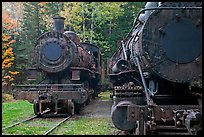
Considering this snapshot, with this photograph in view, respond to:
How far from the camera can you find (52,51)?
43.5 ft

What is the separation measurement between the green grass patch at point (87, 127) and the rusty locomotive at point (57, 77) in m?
1.17

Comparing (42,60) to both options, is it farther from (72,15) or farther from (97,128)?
(72,15)

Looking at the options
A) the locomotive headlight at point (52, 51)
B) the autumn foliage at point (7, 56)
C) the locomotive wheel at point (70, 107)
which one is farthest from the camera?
the autumn foliage at point (7, 56)

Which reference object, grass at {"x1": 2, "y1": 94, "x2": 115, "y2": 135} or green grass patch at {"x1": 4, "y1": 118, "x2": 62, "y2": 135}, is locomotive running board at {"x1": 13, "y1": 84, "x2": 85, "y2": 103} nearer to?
grass at {"x1": 2, "y1": 94, "x2": 115, "y2": 135}

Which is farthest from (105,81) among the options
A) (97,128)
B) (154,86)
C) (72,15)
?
(154,86)

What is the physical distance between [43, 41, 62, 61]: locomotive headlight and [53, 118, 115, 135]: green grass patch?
2889 mm

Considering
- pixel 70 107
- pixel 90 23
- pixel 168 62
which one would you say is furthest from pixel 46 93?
pixel 90 23

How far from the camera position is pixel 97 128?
9.62m

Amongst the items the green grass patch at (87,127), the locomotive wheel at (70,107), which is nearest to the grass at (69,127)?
the green grass patch at (87,127)

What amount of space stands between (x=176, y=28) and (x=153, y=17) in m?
0.51

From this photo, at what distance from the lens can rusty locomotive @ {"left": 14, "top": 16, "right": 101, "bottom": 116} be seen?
12.1m

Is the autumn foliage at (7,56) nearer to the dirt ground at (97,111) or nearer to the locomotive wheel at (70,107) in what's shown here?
the dirt ground at (97,111)

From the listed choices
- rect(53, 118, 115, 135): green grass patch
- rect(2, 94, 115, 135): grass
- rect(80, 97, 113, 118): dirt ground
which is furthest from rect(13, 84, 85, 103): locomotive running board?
rect(80, 97, 113, 118): dirt ground

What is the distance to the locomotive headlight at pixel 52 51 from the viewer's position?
1320 centimetres
